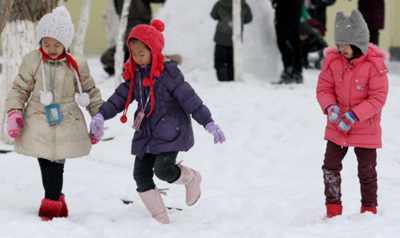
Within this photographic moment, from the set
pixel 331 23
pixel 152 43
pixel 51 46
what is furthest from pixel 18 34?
pixel 331 23

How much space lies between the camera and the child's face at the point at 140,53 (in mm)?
4035

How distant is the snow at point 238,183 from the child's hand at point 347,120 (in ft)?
1.97

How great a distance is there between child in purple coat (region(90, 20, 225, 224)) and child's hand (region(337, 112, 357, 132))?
0.76 metres

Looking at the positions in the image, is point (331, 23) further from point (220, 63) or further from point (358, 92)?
point (358, 92)

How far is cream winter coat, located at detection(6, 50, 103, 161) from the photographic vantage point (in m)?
4.10

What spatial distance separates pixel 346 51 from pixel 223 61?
6.26 m

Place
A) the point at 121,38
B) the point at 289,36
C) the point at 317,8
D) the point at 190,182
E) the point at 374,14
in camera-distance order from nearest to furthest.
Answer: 1. the point at 190,182
2. the point at 121,38
3. the point at 374,14
4. the point at 289,36
5. the point at 317,8

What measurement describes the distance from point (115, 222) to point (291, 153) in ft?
9.15

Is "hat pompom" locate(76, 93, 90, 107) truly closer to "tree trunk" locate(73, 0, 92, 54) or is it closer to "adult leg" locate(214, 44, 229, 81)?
"tree trunk" locate(73, 0, 92, 54)

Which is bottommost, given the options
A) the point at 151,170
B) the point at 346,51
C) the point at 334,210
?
the point at 334,210

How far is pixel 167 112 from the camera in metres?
4.09

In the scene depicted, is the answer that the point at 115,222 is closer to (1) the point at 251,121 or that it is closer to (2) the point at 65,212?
(2) the point at 65,212

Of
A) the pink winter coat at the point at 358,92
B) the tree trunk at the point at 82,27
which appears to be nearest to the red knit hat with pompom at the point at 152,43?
the pink winter coat at the point at 358,92

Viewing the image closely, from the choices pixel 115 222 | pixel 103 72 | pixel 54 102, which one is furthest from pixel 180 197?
pixel 103 72
